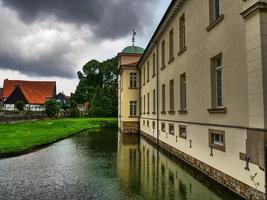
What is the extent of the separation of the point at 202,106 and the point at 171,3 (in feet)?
19.6

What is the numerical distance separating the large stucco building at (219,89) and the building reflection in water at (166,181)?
0.46m

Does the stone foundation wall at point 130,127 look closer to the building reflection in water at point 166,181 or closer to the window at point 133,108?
the window at point 133,108

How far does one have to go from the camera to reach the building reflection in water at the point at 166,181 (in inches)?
→ 307

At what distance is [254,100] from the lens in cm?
735

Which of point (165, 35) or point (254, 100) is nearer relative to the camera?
point (254, 100)

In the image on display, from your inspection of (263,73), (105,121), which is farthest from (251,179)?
(105,121)

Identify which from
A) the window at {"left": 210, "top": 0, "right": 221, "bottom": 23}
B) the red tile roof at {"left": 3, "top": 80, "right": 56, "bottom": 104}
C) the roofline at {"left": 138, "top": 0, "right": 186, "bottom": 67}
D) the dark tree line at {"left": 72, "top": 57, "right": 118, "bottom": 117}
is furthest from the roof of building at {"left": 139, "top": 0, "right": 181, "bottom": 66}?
the red tile roof at {"left": 3, "top": 80, "right": 56, "bottom": 104}

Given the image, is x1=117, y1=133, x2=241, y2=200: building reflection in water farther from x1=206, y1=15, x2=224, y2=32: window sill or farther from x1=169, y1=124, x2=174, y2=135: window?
x1=206, y1=15, x2=224, y2=32: window sill

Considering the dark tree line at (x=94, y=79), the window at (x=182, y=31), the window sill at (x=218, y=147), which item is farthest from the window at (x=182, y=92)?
the dark tree line at (x=94, y=79)

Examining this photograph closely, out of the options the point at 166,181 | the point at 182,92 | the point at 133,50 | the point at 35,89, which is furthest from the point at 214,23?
the point at 35,89

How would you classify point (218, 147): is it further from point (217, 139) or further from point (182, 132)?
point (182, 132)

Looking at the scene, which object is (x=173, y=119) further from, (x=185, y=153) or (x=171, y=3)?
(x=171, y=3)

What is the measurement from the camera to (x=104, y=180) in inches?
377

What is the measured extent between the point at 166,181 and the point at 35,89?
8056 cm
